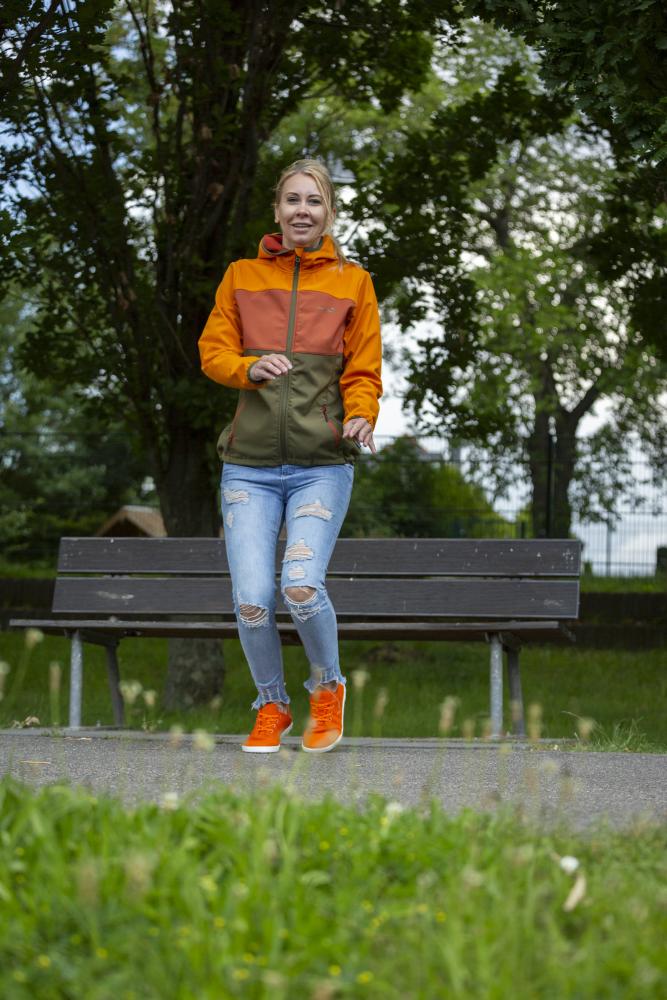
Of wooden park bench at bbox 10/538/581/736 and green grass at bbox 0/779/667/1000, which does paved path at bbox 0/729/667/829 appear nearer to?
green grass at bbox 0/779/667/1000

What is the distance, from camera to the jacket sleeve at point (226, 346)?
4824mm

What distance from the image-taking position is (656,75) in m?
5.92

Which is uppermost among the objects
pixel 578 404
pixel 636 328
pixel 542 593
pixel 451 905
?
pixel 578 404

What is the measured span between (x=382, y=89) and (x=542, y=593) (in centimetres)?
574

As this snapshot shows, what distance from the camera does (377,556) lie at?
677cm

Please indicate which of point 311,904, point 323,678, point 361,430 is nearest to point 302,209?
point 361,430

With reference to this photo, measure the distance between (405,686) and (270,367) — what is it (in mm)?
6822

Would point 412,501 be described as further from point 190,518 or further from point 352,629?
point 352,629

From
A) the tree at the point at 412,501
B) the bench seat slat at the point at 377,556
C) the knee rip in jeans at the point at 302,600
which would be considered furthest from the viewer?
the tree at the point at 412,501

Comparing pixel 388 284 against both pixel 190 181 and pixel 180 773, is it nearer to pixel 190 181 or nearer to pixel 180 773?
pixel 190 181

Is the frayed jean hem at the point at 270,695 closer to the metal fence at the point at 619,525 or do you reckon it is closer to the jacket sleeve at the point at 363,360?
the jacket sleeve at the point at 363,360

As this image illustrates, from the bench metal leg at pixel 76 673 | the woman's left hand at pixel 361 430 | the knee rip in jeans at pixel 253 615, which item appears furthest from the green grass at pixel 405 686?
the woman's left hand at pixel 361 430

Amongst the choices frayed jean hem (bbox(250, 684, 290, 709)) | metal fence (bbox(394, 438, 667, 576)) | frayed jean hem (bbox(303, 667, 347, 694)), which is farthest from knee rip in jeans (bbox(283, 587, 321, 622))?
metal fence (bbox(394, 438, 667, 576))

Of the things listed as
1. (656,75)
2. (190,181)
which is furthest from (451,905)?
(190,181)
